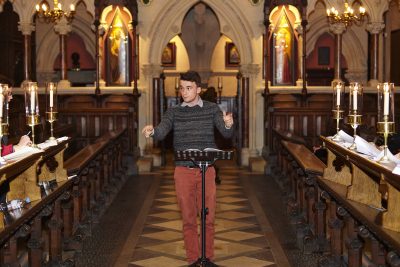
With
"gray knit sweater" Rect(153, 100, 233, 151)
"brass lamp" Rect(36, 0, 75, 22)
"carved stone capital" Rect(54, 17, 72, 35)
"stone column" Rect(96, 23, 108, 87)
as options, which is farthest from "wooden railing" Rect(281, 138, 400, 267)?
"carved stone capital" Rect(54, 17, 72, 35)

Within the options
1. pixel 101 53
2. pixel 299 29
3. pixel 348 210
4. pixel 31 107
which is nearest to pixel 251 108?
pixel 299 29

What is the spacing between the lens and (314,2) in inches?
567

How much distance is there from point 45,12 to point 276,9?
169 inches

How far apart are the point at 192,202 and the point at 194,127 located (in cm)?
54

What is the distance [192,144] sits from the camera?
221 inches

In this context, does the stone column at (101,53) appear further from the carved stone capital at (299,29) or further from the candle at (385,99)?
the candle at (385,99)

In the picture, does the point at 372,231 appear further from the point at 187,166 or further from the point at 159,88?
the point at 159,88

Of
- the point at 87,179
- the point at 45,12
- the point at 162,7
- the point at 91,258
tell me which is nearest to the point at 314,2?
the point at 162,7

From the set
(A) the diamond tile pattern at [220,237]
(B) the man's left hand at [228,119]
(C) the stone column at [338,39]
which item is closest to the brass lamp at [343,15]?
(C) the stone column at [338,39]

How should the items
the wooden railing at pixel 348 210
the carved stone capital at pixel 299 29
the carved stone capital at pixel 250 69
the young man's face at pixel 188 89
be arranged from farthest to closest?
the carved stone capital at pixel 299 29 < the carved stone capital at pixel 250 69 < the young man's face at pixel 188 89 < the wooden railing at pixel 348 210

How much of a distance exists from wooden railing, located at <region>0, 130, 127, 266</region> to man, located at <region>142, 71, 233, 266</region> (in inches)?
37.0

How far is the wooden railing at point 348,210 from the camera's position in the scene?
4.27 meters

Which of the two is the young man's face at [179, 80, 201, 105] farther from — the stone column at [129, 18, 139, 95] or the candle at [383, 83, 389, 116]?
the stone column at [129, 18, 139, 95]

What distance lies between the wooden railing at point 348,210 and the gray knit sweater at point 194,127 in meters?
0.98
